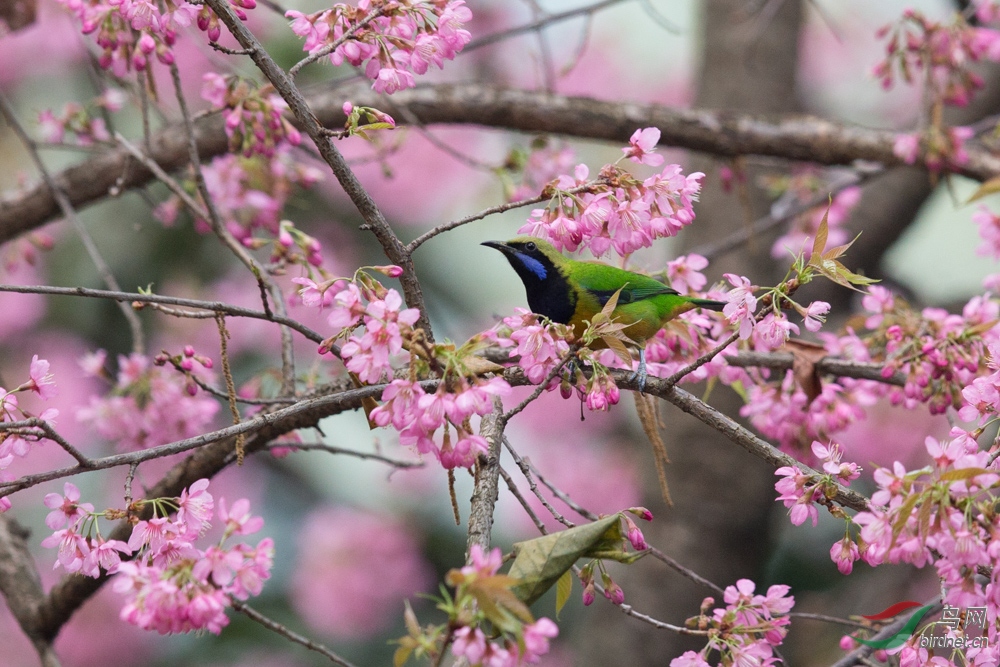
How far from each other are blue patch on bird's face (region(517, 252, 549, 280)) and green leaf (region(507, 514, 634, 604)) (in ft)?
3.03

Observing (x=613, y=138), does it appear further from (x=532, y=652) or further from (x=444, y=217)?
(x=444, y=217)

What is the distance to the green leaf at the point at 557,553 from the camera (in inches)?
56.8

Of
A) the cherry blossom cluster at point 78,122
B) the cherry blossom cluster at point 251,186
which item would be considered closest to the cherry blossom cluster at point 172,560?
the cherry blossom cluster at point 251,186

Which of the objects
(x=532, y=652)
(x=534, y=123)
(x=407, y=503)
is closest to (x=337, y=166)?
(x=532, y=652)

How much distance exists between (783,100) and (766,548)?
2377mm

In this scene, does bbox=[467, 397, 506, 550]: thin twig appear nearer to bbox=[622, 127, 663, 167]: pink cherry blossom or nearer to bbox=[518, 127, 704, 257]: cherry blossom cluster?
bbox=[518, 127, 704, 257]: cherry blossom cluster

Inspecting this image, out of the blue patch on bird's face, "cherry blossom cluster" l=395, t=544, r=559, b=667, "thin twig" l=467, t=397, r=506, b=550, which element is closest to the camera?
"cherry blossom cluster" l=395, t=544, r=559, b=667

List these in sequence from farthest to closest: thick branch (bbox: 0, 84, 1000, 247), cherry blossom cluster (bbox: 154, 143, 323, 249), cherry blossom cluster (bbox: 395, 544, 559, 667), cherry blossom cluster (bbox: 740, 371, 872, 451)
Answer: thick branch (bbox: 0, 84, 1000, 247)
cherry blossom cluster (bbox: 154, 143, 323, 249)
cherry blossom cluster (bbox: 740, 371, 872, 451)
cherry blossom cluster (bbox: 395, 544, 559, 667)

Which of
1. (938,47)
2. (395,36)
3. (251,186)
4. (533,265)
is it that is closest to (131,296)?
(395,36)

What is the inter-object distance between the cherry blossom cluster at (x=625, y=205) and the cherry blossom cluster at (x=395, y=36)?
35cm

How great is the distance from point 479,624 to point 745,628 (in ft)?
1.92

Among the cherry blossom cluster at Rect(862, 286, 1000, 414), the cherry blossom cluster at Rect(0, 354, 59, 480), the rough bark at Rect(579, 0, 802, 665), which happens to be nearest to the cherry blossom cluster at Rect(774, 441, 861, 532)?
the cherry blossom cluster at Rect(862, 286, 1000, 414)

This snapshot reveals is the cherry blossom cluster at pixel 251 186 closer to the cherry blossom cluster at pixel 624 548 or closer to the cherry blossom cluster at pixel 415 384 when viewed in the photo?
the cherry blossom cluster at pixel 415 384

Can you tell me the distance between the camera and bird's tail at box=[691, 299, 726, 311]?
2225 mm
